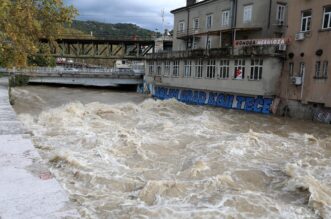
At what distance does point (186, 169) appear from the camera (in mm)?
10289

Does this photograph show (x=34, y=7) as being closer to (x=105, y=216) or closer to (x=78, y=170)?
(x=78, y=170)

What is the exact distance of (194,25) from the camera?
3809 cm

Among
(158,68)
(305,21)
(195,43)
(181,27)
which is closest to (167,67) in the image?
(158,68)

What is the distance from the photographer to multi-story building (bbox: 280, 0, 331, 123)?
20.4 m

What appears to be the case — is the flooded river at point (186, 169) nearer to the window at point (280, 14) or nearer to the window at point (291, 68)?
the window at point (291, 68)

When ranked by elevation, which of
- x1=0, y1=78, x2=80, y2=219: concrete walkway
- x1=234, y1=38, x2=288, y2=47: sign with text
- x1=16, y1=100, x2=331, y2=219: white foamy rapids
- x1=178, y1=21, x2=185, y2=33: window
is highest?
x1=178, y1=21, x2=185, y2=33: window

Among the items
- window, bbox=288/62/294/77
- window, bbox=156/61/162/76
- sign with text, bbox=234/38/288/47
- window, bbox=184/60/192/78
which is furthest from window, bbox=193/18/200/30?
window, bbox=288/62/294/77

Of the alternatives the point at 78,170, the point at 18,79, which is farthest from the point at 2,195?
the point at 18,79

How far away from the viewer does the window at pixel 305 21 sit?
21833mm

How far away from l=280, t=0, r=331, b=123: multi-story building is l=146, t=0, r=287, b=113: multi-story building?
98 cm

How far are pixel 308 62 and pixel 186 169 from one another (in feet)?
50.1

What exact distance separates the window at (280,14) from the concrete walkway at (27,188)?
26.2 m

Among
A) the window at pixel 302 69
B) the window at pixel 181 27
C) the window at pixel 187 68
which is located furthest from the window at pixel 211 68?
the window at pixel 181 27

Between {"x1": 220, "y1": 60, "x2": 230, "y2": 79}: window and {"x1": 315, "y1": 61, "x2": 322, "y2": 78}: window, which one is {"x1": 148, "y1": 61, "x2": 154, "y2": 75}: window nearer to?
{"x1": 220, "y1": 60, "x2": 230, "y2": 79}: window
